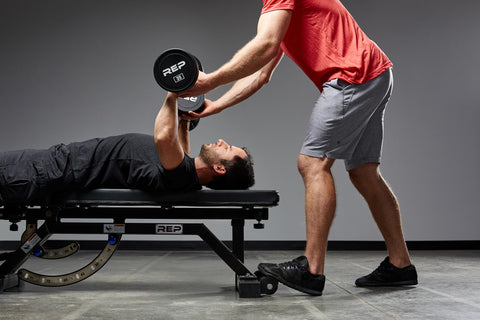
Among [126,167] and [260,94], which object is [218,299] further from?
[260,94]

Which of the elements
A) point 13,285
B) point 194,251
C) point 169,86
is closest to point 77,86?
point 194,251

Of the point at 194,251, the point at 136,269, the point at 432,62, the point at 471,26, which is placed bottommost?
the point at 194,251

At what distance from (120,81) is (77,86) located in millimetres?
392

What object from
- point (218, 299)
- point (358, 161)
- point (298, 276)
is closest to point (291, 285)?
point (298, 276)

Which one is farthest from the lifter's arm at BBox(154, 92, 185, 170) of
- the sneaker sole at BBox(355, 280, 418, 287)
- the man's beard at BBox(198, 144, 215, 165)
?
the sneaker sole at BBox(355, 280, 418, 287)

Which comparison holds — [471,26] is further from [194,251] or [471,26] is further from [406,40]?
[194,251]

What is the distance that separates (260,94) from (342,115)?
277cm

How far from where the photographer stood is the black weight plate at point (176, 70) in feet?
5.54

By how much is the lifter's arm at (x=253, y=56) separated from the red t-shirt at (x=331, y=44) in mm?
138

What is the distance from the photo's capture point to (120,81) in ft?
15.1

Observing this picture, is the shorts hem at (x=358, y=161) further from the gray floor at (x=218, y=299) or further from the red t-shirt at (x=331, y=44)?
the gray floor at (x=218, y=299)

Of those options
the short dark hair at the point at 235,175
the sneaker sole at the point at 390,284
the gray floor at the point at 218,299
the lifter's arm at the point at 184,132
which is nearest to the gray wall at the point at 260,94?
the gray floor at the point at 218,299

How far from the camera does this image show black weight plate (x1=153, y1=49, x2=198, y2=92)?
1.69 metres

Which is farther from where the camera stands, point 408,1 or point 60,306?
point 408,1
